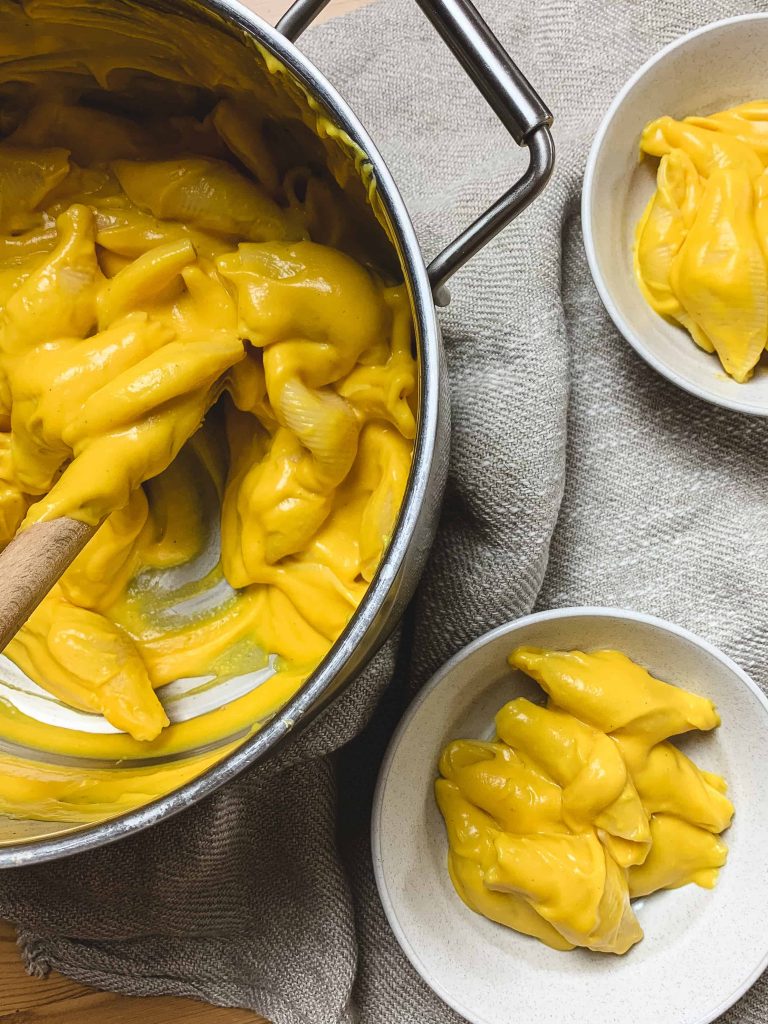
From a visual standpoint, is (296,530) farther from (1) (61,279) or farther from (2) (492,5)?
(2) (492,5)

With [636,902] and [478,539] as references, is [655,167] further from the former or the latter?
[636,902]

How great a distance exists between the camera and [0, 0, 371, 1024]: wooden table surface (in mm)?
784

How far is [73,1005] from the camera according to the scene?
79 centimetres

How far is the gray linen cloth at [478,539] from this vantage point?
0.73 m

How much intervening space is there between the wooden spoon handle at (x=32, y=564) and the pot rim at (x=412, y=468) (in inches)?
5.8

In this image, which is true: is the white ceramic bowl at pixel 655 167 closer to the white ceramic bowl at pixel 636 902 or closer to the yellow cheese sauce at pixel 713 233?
the yellow cheese sauce at pixel 713 233

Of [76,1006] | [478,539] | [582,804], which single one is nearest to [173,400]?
[478,539]

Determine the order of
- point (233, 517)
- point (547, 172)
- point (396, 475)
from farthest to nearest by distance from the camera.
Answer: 1. point (233, 517)
2. point (396, 475)
3. point (547, 172)

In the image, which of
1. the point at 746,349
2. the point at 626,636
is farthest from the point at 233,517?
the point at 746,349

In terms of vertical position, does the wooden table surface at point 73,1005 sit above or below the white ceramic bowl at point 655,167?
below

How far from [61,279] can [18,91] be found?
14 cm

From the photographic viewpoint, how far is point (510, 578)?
28.4 inches

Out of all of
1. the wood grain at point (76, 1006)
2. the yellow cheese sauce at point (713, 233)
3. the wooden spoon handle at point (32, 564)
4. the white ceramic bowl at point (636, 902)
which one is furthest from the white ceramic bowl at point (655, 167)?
the wood grain at point (76, 1006)

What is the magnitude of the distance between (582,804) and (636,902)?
0.46 feet
